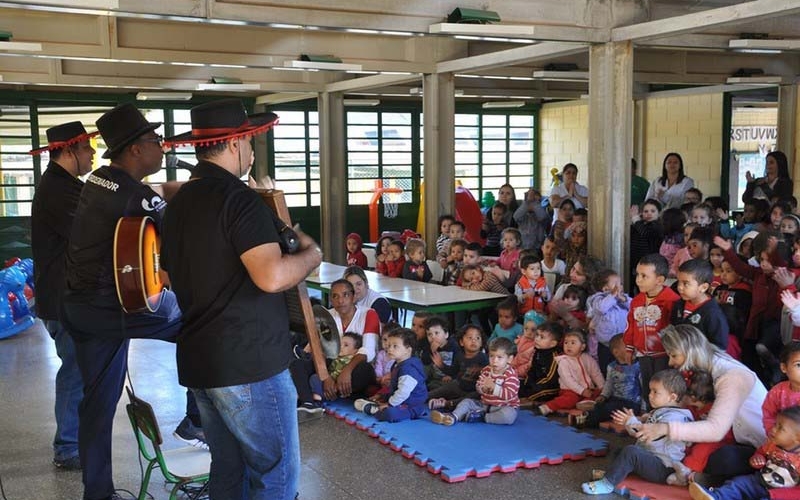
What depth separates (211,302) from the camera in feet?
9.50

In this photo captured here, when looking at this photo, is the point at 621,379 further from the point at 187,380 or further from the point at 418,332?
the point at 187,380

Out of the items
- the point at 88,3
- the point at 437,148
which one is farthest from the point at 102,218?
the point at 437,148

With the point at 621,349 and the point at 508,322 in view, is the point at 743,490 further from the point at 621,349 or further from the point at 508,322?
the point at 508,322

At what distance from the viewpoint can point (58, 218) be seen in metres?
4.56

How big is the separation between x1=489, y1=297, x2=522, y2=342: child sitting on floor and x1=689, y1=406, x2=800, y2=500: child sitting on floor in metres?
2.58

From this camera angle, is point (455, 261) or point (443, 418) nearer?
point (443, 418)

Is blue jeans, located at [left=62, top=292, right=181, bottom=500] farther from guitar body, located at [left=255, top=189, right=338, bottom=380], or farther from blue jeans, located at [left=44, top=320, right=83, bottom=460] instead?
guitar body, located at [left=255, top=189, right=338, bottom=380]

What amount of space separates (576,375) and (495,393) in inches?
26.4

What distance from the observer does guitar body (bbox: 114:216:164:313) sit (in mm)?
3623

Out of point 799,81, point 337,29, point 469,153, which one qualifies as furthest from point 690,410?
point 469,153

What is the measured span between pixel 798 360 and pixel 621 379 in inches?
60.2

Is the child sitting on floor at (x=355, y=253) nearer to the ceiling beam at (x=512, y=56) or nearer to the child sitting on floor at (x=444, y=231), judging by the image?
the child sitting on floor at (x=444, y=231)

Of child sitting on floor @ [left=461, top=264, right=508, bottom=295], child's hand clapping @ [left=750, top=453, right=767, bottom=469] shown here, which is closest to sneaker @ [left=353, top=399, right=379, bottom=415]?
child sitting on floor @ [left=461, top=264, right=508, bottom=295]

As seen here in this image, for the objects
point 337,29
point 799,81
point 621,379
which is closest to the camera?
point 621,379
